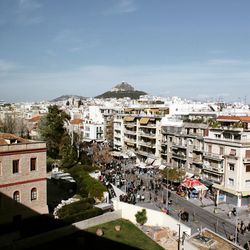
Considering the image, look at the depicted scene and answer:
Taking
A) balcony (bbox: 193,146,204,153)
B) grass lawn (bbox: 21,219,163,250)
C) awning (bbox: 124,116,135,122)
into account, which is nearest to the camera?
grass lawn (bbox: 21,219,163,250)

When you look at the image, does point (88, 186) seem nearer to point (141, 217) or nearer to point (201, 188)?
point (141, 217)

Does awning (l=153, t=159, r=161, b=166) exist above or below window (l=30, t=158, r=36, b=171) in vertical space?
below

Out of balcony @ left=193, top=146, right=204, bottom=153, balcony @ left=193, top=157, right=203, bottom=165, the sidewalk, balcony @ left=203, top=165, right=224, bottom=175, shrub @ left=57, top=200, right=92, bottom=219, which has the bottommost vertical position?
the sidewalk

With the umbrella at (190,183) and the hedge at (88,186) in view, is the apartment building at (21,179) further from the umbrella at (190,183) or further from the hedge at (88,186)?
the umbrella at (190,183)

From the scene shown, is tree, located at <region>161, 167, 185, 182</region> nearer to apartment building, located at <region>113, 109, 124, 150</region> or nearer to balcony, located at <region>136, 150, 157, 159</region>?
balcony, located at <region>136, 150, 157, 159</region>

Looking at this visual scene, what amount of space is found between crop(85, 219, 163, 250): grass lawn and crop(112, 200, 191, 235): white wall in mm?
1118

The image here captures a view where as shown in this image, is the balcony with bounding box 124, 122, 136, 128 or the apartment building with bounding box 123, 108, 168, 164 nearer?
the apartment building with bounding box 123, 108, 168, 164

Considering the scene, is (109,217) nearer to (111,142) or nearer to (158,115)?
(158,115)

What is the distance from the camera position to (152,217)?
40.0 m

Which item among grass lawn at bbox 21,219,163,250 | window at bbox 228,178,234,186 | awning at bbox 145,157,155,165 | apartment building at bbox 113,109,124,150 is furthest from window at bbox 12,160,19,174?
apartment building at bbox 113,109,124,150

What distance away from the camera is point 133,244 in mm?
34438

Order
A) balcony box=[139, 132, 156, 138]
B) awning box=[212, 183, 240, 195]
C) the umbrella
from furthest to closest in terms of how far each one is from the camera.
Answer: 1. balcony box=[139, 132, 156, 138]
2. the umbrella
3. awning box=[212, 183, 240, 195]

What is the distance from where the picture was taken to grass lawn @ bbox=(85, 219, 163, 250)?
1363 inches

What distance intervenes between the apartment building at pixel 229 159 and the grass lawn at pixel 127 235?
15711mm
